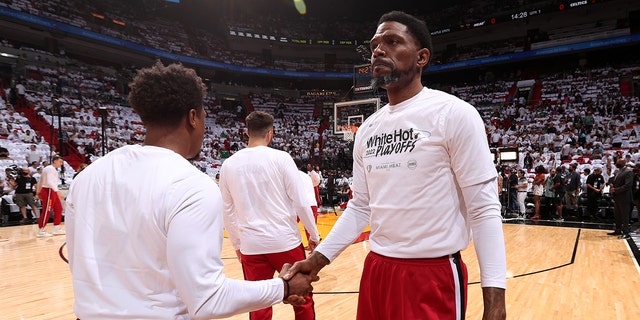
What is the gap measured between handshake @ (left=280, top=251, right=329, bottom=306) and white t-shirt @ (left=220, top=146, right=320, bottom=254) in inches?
45.6

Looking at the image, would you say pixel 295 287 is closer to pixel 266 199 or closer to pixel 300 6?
pixel 266 199

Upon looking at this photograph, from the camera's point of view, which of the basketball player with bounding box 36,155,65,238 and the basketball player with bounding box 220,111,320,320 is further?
the basketball player with bounding box 36,155,65,238

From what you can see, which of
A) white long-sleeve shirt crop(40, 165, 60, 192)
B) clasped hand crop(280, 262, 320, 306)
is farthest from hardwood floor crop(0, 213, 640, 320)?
clasped hand crop(280, 262, 320, 306)

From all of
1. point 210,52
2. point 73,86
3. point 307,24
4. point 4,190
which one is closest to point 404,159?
point 4,190

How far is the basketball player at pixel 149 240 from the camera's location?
3.58ft

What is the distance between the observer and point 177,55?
26.1 m

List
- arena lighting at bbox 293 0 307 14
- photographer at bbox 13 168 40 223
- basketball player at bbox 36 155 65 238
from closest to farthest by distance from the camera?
basketball player at bbox 36 155 65 238, photographer at bbox 13 168 40 223, arena lighting at bbox 293 0 307 14

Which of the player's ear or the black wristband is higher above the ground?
the player's ear

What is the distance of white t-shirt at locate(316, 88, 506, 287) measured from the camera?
142cm

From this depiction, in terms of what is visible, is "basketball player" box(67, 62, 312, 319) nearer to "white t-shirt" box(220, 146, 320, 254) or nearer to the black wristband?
the black wristband

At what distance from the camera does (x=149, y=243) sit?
44.1 inches

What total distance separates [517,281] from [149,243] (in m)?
5.12

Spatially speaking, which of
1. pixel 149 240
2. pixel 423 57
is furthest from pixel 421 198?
pixel 149 240

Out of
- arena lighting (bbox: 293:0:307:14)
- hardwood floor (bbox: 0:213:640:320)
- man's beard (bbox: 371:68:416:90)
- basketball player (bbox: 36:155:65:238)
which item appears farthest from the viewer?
arena lighting (bbox: 293:0:307:14)
